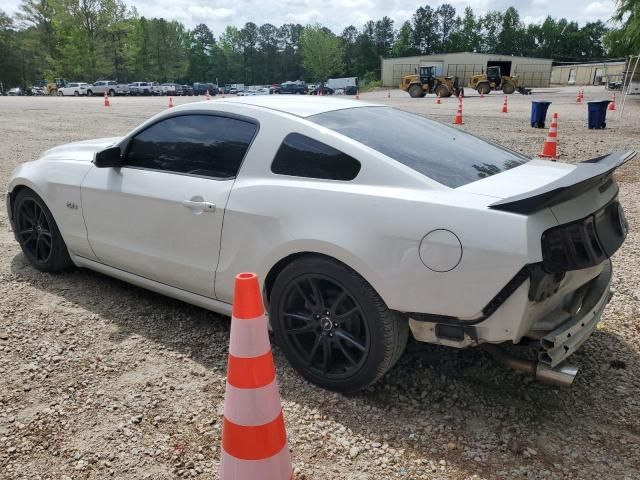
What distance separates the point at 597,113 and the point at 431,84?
23.7 metres

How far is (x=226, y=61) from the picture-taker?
111125 millimetres

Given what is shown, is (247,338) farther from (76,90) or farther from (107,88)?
(76,90)

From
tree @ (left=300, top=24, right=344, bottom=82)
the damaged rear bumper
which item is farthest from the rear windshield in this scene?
tree @ (left=300, top=24, right=344, bottom=82)

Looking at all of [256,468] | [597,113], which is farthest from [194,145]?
[597,113]

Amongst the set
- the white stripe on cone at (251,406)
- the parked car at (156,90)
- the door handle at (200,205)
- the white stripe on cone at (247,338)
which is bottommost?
the parked car at (156,90)

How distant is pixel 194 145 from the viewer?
129 inches

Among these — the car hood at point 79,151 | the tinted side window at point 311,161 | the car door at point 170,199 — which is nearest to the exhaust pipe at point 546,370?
the tinted side window at point 311,161

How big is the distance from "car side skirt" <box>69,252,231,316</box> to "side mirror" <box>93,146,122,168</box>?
0.73m

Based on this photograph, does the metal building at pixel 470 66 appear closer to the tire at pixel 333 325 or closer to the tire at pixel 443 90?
the tire at pixel 443 90

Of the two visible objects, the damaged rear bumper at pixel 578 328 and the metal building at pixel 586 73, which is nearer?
the damaged rear bumper at pixel 578 328

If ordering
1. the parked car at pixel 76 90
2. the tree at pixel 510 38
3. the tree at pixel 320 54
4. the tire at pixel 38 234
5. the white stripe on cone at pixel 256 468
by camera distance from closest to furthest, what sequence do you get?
the white stripe on cone at pixel 256 468 < the tire at pixel 38 234 < the parked car at pixel 76 90 < the tree at pixel 320 54 < the tree at pixel 510 38

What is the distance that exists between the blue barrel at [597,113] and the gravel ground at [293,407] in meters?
12.3

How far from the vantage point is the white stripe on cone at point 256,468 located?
1908 mm

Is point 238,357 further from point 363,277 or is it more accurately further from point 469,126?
point 469,126
